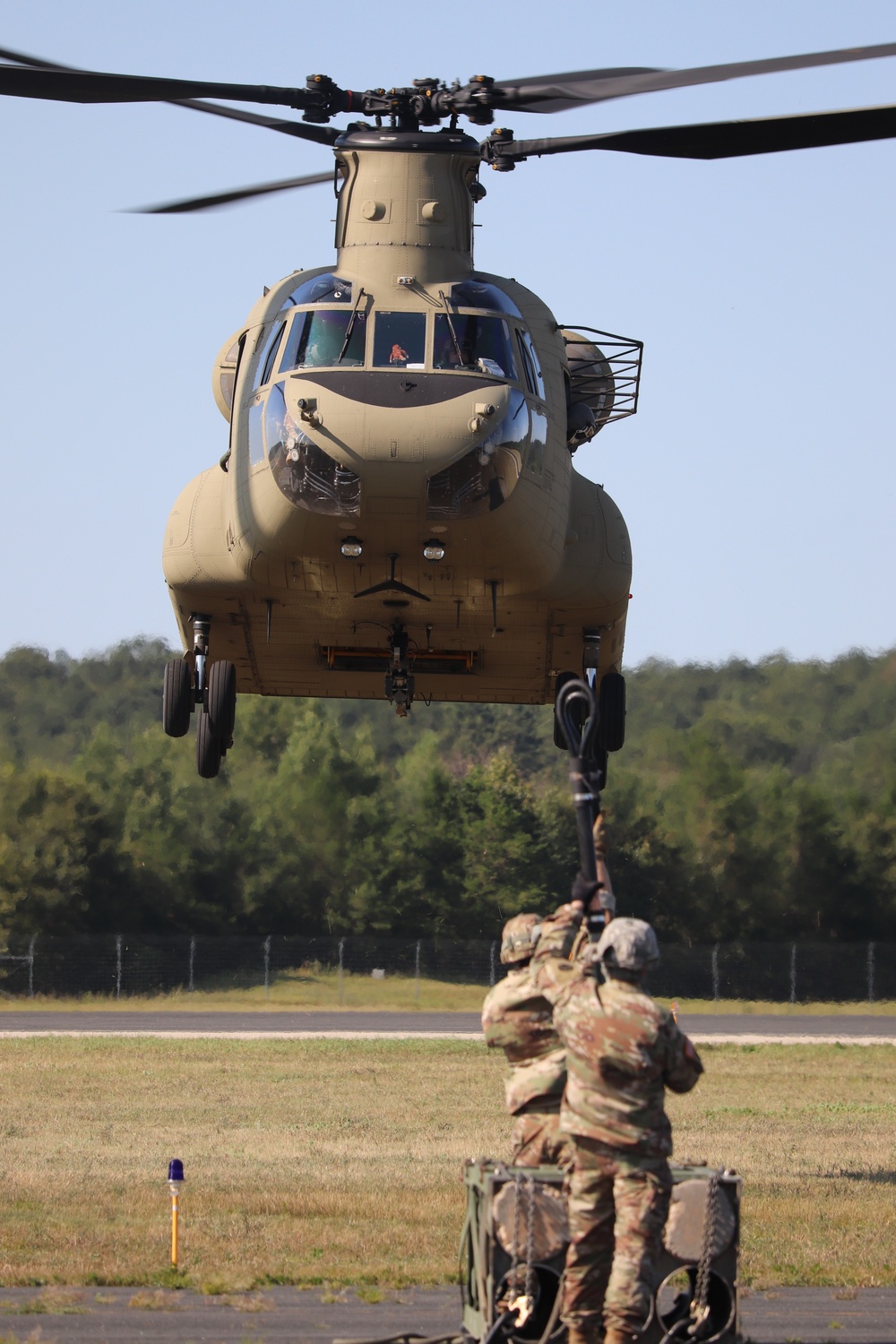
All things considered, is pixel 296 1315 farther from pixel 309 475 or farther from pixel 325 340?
pixel 325 340

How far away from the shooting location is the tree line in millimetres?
47469

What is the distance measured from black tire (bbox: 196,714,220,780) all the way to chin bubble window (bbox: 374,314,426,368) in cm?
453

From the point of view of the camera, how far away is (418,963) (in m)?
45.5

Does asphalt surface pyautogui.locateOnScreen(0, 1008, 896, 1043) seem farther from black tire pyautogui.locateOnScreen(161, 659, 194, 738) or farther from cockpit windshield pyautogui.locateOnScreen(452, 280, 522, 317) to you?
cockpit windshield pyautogui.locateOnScreen(452, 280, 522, 317)

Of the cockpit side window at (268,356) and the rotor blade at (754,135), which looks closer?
the rotor blade at (754,135)

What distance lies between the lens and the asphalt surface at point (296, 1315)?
9.80 metres

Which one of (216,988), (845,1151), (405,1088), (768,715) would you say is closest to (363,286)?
(845,1151)

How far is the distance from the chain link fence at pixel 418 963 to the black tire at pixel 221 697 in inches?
1066

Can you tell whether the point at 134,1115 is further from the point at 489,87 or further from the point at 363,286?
the point at 489,87

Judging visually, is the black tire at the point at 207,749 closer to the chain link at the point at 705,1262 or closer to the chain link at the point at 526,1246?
the chain link at the point at 526,1246

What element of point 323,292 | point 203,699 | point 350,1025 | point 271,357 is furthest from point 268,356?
point 350,1025

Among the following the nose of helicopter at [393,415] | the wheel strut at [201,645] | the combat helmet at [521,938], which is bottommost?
the combat helmet at [521,938]

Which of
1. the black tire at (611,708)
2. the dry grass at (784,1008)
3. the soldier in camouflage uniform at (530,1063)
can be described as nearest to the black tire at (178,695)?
the black tire at (611,708)

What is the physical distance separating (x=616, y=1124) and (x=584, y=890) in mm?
1228
